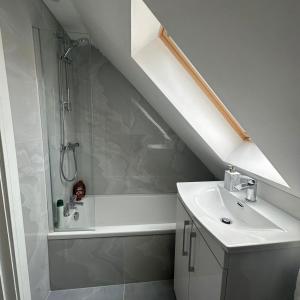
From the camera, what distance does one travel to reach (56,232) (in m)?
1.68

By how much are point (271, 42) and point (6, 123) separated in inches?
46.2

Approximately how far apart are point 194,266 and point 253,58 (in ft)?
3.72

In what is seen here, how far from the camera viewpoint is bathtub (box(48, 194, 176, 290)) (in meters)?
1.68

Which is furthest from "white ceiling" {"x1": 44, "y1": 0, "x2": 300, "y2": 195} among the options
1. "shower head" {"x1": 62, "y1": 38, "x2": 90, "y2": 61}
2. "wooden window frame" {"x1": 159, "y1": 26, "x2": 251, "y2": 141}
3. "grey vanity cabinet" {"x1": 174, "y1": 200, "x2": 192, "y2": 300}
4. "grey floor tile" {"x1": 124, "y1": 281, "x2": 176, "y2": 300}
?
"grey floor tile" {"x1": 124, "y1": 281, "x2": 176, "y2": 300}

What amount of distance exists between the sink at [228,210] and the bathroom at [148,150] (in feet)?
0.03

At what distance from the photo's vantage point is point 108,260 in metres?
1.74

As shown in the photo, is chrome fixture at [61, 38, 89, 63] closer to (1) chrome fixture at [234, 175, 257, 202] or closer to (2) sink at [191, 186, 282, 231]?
(2) sink at [191, 186, 282, 231]

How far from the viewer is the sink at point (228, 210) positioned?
3.59 ft

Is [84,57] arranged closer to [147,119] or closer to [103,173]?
[147,119]

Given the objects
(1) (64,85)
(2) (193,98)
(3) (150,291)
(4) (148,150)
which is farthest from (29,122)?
(3) (150,291)

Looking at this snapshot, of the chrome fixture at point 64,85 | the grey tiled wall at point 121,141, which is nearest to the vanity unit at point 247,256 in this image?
the grey tiled wall at point 121,141

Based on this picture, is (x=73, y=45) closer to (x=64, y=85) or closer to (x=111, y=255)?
(x=64, y=85)

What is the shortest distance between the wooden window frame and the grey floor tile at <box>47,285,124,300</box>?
1701 mm

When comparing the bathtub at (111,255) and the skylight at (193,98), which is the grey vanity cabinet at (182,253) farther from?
the skylight at (193,98)
